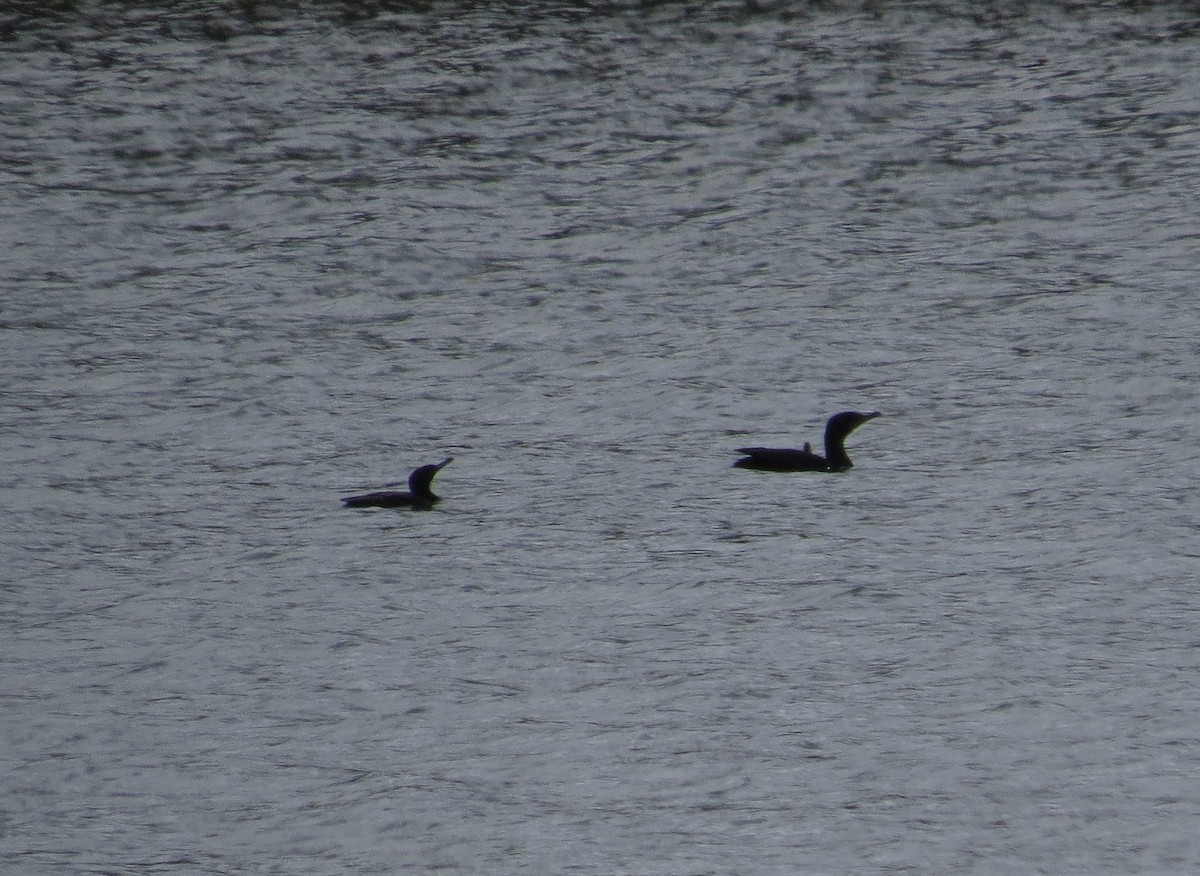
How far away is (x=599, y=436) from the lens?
457 inches

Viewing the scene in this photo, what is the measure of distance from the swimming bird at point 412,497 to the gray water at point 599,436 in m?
0.09

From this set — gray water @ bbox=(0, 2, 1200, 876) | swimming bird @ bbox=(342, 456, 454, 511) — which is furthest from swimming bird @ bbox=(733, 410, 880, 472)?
swimming bird @ bbox=(342, 456, 454, 511)

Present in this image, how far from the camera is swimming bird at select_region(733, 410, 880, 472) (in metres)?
11.0

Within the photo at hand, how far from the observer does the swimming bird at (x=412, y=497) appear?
34.2 ft

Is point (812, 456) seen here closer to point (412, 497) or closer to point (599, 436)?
point (599, 436)

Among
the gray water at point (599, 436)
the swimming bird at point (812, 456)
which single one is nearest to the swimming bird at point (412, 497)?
the gray water at point (599, 436)

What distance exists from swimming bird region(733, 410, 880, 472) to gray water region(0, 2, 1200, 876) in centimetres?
12

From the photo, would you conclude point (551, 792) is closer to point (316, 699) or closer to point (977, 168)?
point (316, 699)

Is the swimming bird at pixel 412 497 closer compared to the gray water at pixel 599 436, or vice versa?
the gray water at pixel 599 436

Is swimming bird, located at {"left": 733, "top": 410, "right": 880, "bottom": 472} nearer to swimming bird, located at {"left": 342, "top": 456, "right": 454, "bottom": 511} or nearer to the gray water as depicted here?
the gray water

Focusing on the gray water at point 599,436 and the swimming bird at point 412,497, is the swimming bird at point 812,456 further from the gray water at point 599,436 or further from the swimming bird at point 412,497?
the swimming bird at point 412,497

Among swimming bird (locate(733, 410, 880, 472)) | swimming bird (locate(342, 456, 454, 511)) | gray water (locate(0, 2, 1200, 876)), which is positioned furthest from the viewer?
swimming bird (locate(733, 410, 880, 472))

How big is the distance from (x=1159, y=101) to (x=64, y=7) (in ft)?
36.3

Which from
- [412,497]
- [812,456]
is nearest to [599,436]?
[812,456]
